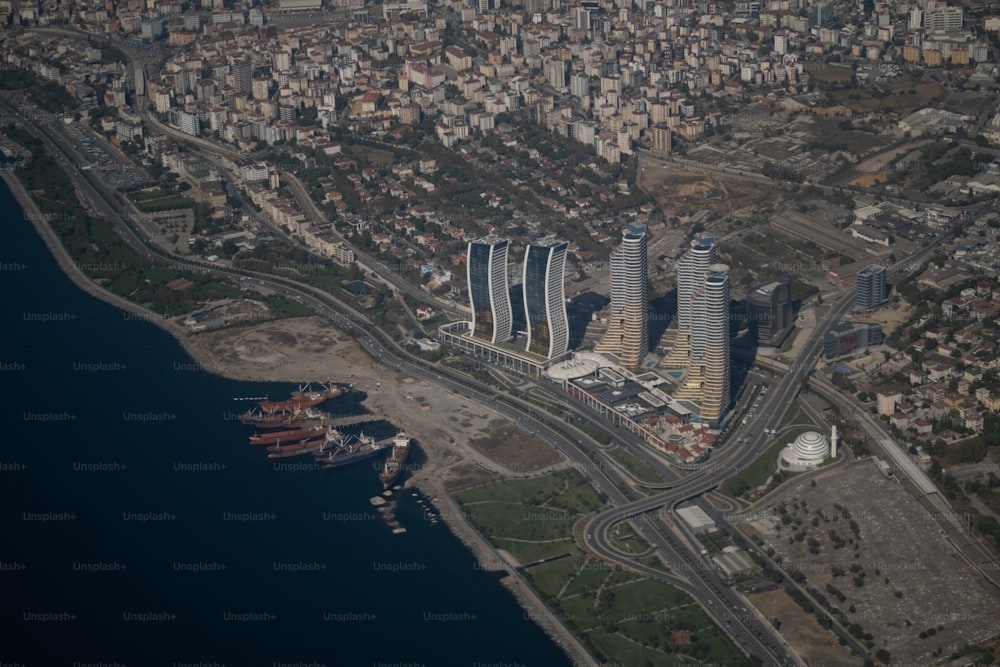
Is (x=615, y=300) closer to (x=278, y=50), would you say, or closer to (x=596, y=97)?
(x=596, y=97)

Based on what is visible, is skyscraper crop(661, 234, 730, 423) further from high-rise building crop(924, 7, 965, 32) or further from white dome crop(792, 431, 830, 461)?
high-rise building crop(924, 7, 965, 32)

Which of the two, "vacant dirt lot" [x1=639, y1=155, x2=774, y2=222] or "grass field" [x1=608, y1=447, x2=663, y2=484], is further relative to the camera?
"vacant dirt lot" [x1=639, y1=155, x2=774, y2=222]

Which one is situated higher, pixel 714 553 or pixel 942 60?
pixel 942 60

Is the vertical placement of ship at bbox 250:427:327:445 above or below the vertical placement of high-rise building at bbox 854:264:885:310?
below

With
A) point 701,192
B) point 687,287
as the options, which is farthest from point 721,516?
point 701,192

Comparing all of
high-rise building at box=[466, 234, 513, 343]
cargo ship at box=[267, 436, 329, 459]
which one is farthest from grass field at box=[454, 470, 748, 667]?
high-rise building at box=[466, 234, 513, 343]

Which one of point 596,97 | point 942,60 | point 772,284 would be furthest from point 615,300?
point 942,60

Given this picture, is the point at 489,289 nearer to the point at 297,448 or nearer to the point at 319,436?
the point at 319,436
